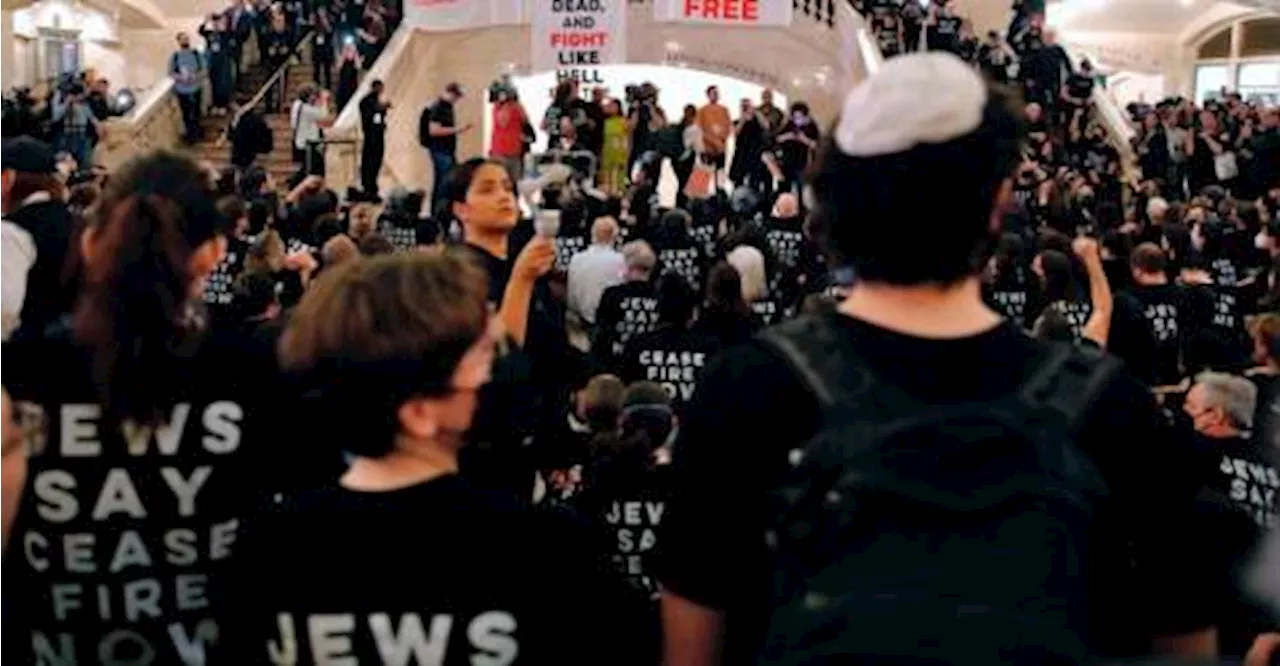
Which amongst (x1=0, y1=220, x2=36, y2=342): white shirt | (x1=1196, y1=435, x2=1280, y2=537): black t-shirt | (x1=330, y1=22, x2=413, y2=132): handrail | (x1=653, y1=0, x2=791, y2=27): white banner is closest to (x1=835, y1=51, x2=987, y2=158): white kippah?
(x1=1196, y1=435, x2=1280, y2=537): black t-shirt

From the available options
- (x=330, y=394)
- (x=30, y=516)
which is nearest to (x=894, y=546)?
(x=330, y=394)

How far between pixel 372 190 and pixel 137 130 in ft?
11.9

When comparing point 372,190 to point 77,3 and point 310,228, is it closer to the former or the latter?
point 310,228

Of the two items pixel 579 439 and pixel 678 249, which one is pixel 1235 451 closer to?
pixel 579 439

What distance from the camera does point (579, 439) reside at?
5406 millimetres

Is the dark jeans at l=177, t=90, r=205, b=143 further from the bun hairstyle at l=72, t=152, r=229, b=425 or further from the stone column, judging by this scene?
the bun hairstyle at l=72, t=152, r=229, b=425

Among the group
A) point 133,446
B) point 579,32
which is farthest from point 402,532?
point 579,32

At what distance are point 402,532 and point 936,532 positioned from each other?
2.36 feet

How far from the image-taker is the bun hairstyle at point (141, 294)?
2.67m

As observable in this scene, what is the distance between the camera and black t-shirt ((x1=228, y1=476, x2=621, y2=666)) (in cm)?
217

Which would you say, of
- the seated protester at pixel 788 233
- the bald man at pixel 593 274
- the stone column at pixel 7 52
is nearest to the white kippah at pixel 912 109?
the bald man at pixel 593 274

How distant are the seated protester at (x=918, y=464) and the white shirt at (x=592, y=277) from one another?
714 centimetres

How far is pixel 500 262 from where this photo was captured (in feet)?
15.3

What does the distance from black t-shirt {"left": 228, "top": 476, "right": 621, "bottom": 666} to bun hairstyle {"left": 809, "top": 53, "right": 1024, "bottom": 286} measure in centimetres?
60
